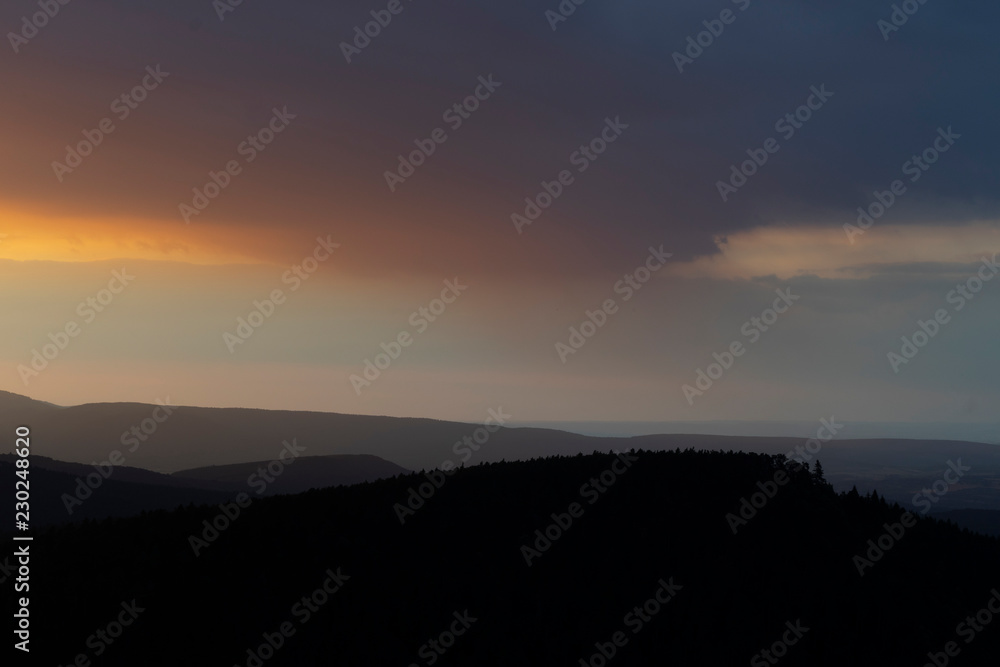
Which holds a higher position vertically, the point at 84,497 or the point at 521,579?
the point at 84,497

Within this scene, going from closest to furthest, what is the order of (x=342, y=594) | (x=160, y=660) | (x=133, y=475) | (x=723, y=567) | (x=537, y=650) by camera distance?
(x=160, y=660)
(x=537, y=650)
(x=342, y=594)
(x=723, y=567)
(x=133, y=475)

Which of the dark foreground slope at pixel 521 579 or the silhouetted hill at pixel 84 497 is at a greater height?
the silhouetted hill at pixel 84 497

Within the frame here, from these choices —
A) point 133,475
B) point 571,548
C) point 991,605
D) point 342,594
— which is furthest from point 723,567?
point 133,475

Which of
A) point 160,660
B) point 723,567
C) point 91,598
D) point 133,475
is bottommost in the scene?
point 160,660

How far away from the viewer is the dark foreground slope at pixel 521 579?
4450cm

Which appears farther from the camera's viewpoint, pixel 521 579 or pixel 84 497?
pixel 84 497

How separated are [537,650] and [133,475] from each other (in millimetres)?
129831

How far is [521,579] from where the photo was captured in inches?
1975

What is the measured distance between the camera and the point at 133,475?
155500mm

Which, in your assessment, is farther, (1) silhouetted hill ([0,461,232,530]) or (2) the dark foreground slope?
(1) silhouetted hill ([0,461,232,530])

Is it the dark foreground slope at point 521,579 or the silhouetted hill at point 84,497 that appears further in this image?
Answer: the silhouetted hill at point 84,497

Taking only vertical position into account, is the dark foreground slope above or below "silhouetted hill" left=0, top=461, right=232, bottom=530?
below

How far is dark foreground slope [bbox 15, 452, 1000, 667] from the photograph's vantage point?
44500 millimetres

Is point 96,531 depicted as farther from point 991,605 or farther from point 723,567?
point 991,605
